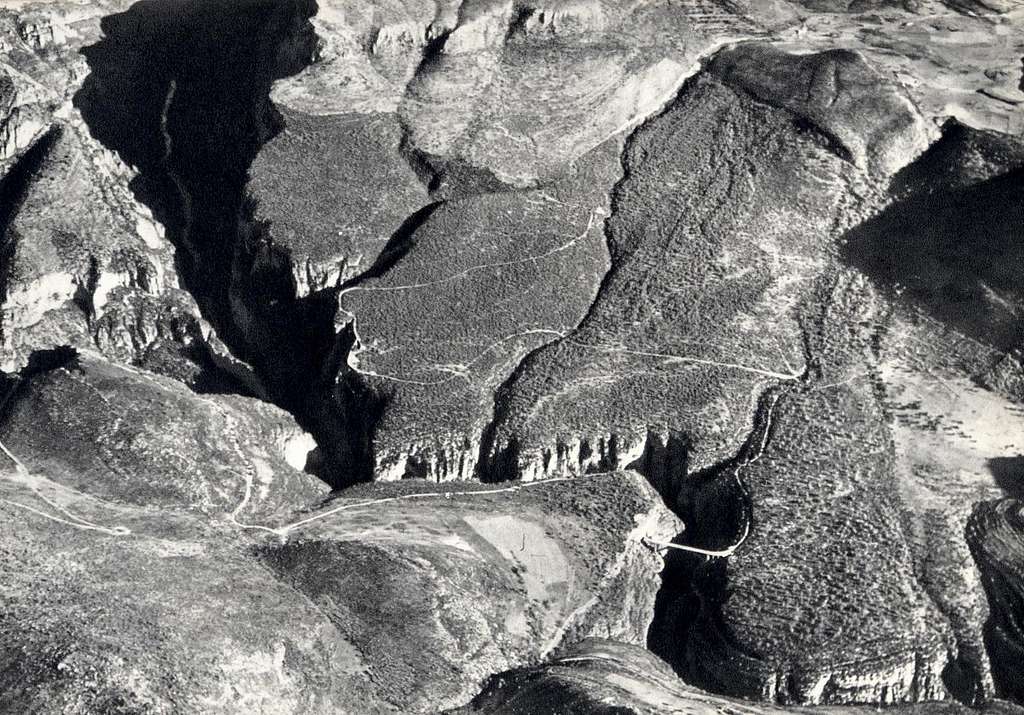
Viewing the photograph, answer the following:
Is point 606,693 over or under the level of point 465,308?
under

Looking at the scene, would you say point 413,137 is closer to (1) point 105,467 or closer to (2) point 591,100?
(2) point 591,100

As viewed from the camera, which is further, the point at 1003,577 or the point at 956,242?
the point at 956,242

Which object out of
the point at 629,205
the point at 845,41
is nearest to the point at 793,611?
the point at 629,205

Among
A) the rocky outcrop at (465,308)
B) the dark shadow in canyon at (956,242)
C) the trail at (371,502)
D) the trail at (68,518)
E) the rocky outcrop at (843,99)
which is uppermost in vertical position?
the rocky outcrop at (843,99)

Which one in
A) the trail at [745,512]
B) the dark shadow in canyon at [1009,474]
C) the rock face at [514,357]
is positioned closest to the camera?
the rock face at [514,357]

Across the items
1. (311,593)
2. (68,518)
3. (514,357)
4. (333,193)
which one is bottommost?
(311,593)

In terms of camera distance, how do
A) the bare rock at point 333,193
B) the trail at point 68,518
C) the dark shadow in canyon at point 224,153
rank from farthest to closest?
the bare rock at point 333,193, the dark shadow in canyon at point 224,153, the trail at point 68,518

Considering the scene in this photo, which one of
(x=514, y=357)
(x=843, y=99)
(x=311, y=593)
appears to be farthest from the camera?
(x=843, y=99)

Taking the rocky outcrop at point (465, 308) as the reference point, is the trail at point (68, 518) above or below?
below

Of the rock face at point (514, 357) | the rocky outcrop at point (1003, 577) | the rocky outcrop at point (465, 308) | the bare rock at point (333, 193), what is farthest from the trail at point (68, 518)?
the rocky outcrop at point (1003, 577)

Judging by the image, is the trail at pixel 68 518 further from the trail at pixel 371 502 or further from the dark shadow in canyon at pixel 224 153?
the dark shadow in canyon at pixel 224 153

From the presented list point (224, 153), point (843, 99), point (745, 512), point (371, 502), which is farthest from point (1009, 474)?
point (224, 153)

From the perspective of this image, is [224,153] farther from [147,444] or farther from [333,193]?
[147,444]
